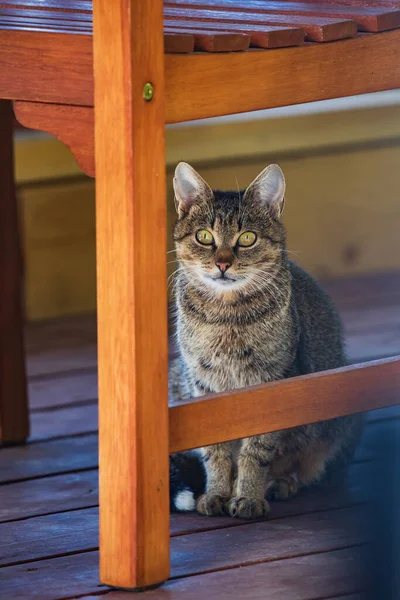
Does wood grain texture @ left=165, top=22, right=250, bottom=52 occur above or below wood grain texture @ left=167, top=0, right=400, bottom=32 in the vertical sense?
above

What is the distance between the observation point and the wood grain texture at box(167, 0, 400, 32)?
1687 mm

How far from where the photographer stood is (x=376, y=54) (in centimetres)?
169

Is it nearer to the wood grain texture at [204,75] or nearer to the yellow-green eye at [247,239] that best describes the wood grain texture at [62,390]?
the yellow-green eye at [247,239]

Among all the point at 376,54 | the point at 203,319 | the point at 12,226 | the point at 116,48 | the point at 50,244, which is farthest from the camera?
the point at 50,244

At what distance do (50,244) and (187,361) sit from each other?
1.43m

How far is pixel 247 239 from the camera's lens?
1.92m

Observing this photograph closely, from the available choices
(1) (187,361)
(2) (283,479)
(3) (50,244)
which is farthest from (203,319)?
(3) (50,244)

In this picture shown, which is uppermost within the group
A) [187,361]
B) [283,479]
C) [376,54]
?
[376,54]

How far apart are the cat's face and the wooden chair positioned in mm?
300

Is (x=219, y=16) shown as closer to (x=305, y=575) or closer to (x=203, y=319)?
(x=203, y=319)

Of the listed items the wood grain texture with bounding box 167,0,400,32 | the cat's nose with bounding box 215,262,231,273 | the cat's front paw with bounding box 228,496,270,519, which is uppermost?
the wood grain texture with bounding box 167,0,400,32

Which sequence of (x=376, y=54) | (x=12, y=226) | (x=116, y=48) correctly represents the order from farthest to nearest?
(x=12, y=226) < (x=376, y=54) < (x=116, y=48)

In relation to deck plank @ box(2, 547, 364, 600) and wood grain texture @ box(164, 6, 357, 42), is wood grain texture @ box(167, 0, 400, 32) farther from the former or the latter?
deck plank @ box(2, 547, 364, 600)

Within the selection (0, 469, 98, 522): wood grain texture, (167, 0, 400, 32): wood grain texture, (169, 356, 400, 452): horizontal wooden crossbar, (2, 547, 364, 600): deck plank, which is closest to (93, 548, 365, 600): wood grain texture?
(2, 547, 364, 600): deck plank
